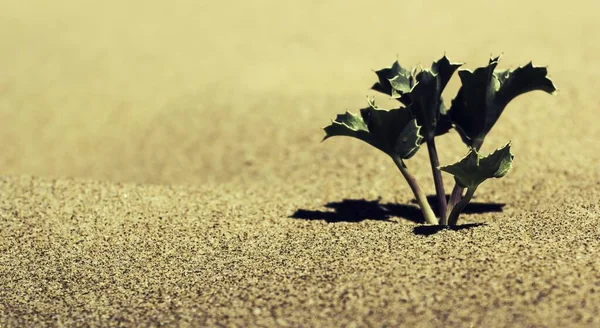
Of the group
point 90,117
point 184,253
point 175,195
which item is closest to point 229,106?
point 90,117

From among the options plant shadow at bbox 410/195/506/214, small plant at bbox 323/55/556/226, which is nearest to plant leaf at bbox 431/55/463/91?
small plant at bbox 323/55/556/226

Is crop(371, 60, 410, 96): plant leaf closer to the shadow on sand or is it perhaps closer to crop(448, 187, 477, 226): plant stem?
crop(448, 187, 477, 226): plant stem

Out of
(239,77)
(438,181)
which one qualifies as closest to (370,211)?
(438,181)

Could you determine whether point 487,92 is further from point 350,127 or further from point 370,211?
point 370,211

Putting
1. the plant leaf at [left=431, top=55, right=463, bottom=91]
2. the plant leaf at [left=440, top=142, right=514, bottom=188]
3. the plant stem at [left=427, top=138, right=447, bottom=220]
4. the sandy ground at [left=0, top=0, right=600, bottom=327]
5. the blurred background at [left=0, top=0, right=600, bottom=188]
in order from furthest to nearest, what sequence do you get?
the blurred background at [left=0, top=0, right=600, bottom=188]
the plant stem at [left=427, top=138, right=447, bottom=220]
the plant leaf at [left=431, top=55, right=463, bottom=91]
the plant leaf at [left=440, top=142, right=514, bottom=188]
the sandy ground at [left=0, top=0, right=600, bottom=327]

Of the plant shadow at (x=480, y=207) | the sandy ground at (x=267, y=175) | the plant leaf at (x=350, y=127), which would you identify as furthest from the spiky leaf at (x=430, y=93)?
the plant shadow at (x=480, y=207)

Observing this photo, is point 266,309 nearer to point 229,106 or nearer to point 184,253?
point 184,253

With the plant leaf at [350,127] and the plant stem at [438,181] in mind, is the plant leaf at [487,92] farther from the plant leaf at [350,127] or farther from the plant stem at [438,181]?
the plant leaf at [350,127]
